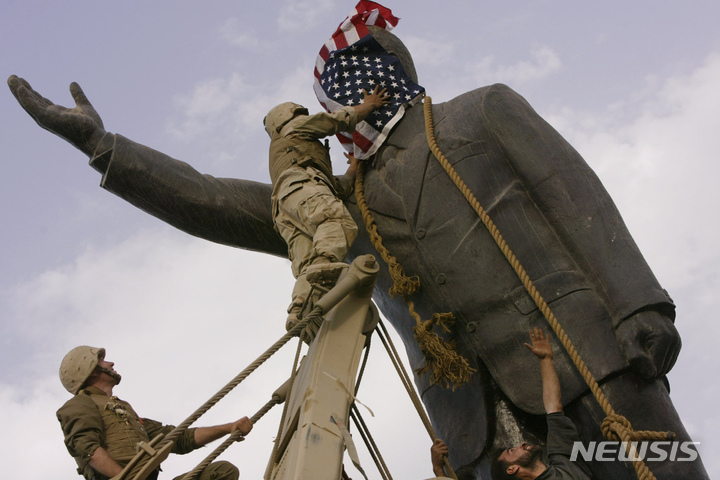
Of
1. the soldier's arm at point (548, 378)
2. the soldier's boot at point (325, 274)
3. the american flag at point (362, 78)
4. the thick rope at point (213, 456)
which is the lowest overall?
the thick rope at point (213, 456)

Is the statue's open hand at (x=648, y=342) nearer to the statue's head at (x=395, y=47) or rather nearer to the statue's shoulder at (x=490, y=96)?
the statue's shoulder at (x=490, y=96)

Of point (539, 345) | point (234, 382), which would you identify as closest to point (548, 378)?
point (539, 345)

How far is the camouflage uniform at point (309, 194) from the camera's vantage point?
17.2 ft

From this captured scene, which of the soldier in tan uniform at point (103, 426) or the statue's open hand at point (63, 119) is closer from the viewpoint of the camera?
the soldier in tan uniform at point (103, 426)

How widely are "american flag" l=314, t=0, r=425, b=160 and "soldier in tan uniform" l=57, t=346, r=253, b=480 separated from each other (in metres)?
2.21

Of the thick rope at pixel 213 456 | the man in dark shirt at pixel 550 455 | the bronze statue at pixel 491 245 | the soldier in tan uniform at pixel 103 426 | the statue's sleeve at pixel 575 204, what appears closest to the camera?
the man in dark shirt at pixel 550 455

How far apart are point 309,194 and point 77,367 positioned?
1610 mm

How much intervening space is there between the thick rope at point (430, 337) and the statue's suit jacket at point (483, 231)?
69 millimetres

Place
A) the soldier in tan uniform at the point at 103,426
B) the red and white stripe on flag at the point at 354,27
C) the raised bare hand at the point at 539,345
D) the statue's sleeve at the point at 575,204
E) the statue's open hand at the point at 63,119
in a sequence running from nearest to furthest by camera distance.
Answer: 1. the soldier in tan uniform at the point at 103,426
2. the raised bare hand at the point at 539,345
3. the statue's sleeve at the point at 575,204
4. the statue's open hand at the point at 63,119
5. the red and white stripe on flag at the point at 354,27

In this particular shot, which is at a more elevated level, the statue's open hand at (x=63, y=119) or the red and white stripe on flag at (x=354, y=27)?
the red and white stripe on flag at (x=354, y=27)

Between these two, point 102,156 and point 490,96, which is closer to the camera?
point 490,96

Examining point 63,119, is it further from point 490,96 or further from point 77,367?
point 490,96

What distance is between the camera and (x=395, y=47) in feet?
22.2

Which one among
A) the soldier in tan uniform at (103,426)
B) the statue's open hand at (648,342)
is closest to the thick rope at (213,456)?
the soldier in tan uniform at (103,426)
